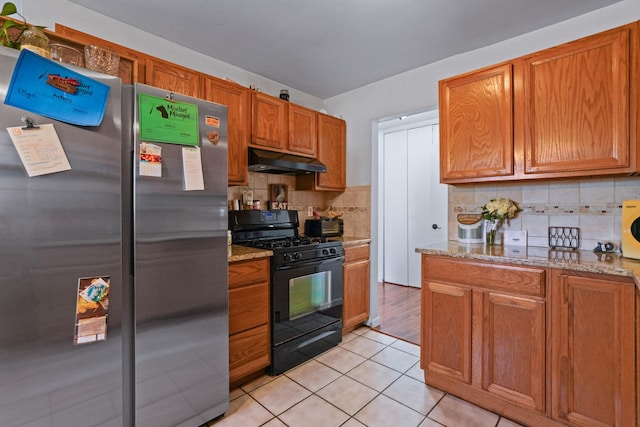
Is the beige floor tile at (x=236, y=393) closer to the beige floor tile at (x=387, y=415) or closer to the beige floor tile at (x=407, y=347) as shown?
the beige floor tile at (x=387, y=415)

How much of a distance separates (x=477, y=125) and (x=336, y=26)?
1.25 meters

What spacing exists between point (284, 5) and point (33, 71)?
1440 mm

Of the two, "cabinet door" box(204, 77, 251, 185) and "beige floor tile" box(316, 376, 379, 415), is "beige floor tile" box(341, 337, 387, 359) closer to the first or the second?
"beige floor tile" box(316, 376, 379, 415)

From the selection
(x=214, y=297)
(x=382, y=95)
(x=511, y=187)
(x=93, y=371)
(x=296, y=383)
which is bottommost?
(x=296, y=383)

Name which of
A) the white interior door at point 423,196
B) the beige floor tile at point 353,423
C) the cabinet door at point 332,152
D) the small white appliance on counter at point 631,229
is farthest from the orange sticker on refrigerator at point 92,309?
the white interior door at point 423,196

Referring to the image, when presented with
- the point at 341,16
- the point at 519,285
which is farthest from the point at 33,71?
the point at 519,285

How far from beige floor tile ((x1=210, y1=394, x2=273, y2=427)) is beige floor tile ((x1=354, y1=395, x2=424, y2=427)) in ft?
1.84

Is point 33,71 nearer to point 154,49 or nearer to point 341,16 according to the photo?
point 154,49

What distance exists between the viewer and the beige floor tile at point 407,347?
2.64 meters

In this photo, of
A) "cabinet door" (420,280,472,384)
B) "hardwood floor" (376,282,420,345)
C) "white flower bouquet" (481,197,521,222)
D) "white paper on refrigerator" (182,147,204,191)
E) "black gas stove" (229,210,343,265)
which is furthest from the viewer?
"hardwood floor" (376,282,420,345)

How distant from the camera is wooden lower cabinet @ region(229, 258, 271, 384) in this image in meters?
2.01

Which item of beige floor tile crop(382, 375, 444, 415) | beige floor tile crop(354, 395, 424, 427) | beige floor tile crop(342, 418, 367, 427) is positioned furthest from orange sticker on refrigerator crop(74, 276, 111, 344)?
beige floor tile crop(382, 375, 444, 415)

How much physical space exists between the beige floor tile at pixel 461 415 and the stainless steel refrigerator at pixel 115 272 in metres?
1.29

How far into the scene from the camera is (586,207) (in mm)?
2045
